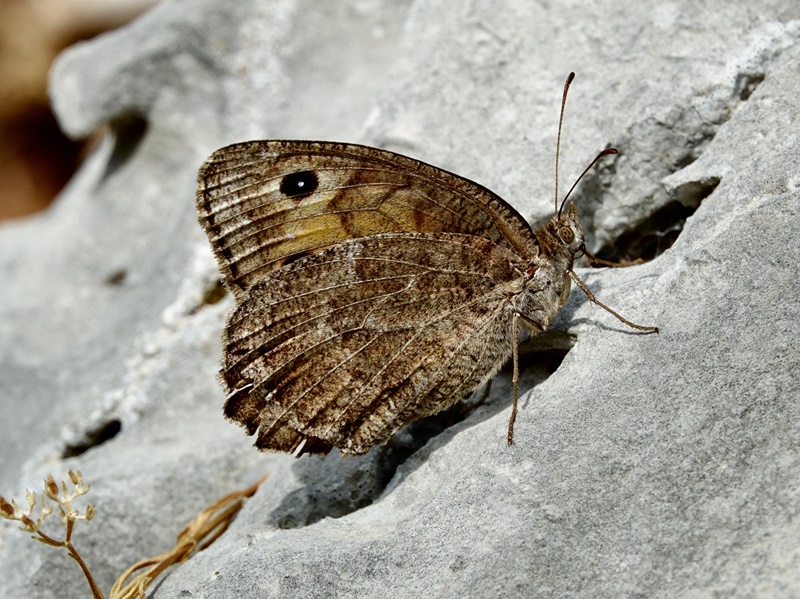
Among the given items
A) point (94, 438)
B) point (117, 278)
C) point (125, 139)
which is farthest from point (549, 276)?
point (125, 139)

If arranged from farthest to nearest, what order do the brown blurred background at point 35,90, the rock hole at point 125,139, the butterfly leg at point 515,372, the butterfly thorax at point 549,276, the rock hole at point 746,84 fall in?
the brown blurred background at point 35,90 → the rock hole at point 125,139 → the rock hole at point 746,84 → the butterfly thorax at point 549,276 → the butterfly leg at point 515,372

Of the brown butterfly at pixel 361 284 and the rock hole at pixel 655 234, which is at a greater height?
the brown butterfly at pixel 361 284

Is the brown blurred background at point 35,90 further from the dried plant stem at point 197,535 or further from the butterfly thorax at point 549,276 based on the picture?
the butterfly thorax at point 549,276

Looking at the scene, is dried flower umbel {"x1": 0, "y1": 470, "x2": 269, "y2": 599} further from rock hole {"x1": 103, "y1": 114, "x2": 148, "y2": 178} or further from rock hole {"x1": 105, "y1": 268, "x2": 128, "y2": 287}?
rock hole {"x1": 103, "y1": 114, "x2": 148, "y2": 178}

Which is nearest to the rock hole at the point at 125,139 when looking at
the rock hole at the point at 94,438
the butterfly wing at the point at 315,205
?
the rock hole at the point at 94,438

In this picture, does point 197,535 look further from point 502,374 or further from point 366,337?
point 502,374
